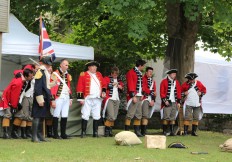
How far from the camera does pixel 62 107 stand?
13969 mm

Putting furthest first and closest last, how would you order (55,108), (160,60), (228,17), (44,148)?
(160,60)
(228,17)
(55,108)
(44,148)

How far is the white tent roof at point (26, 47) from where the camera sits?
14.1m

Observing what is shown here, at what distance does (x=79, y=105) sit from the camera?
15344mm

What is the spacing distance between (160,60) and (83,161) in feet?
41.2

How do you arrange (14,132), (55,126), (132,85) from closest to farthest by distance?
(14,132) < (55,126) < (132,85)

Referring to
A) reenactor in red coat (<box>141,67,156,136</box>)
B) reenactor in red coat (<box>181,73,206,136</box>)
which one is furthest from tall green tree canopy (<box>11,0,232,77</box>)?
reenactor in red coat (<box>141,67,156,136</box>)

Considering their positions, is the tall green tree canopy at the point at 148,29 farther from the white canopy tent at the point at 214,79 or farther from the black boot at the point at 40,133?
the black boot at the point at 40,133

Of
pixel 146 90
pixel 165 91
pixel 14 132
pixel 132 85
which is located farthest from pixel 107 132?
pixel 14 132

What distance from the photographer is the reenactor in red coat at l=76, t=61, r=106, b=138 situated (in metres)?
14.6

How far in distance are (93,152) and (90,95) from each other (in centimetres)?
414

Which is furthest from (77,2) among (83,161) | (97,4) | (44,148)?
(83,161)

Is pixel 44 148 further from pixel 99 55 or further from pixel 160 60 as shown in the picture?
pixel 160 60

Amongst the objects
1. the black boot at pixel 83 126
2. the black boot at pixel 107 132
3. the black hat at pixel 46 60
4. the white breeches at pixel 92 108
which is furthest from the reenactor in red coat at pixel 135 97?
the black hat at pixel 46 60

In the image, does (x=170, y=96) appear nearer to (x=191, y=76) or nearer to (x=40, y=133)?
(x=191, y=76)
